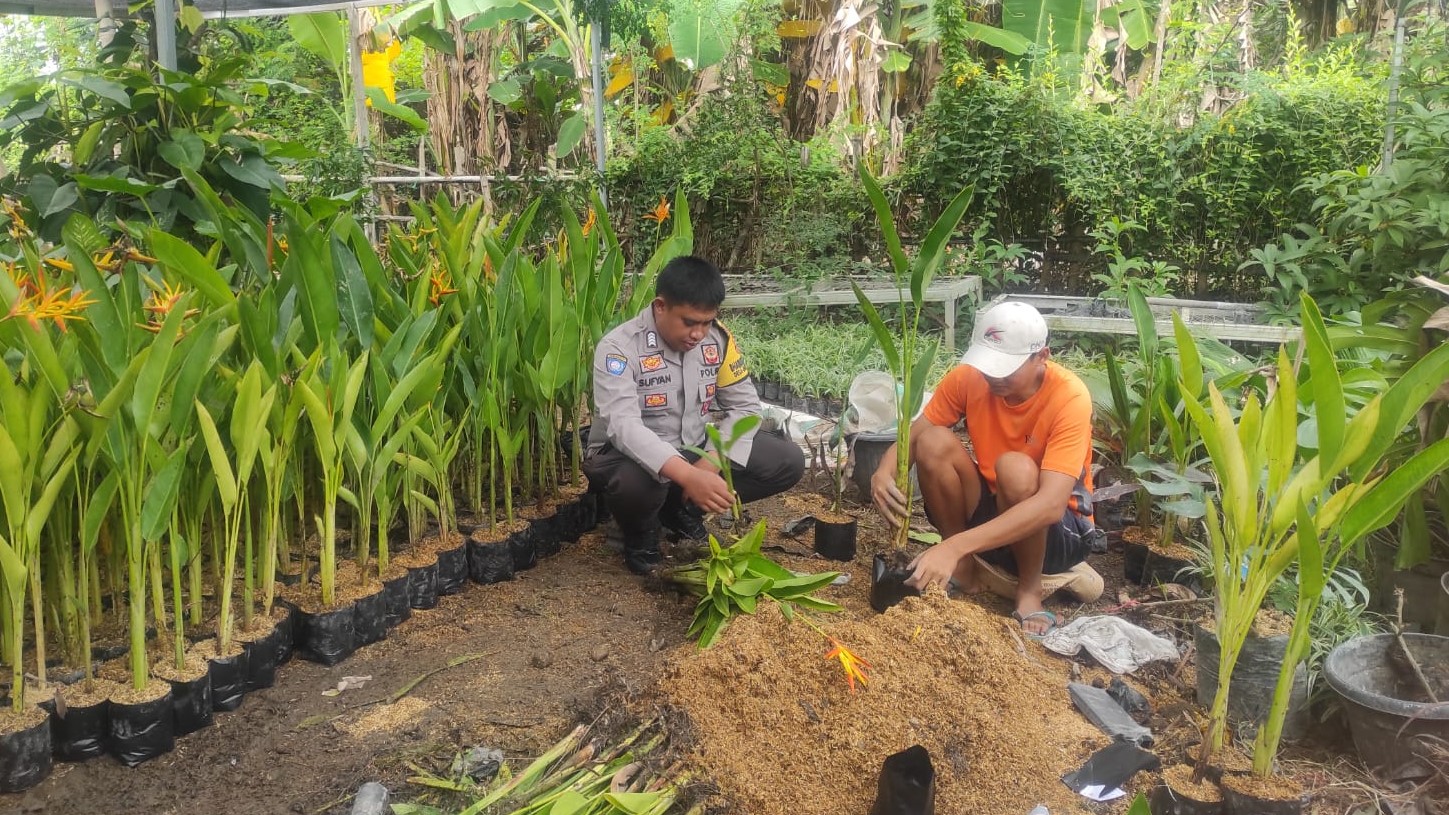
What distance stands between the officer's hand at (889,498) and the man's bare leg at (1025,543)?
0.86 ft

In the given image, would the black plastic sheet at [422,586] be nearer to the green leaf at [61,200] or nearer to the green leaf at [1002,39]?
the green leaf at [61,200]

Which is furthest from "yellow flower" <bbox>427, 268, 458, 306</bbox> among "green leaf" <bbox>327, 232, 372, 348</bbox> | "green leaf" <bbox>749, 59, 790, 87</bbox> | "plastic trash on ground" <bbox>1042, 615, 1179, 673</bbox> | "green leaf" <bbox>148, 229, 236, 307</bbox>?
"green leaf" <bbox>749, 59, 790, 87</bbox>

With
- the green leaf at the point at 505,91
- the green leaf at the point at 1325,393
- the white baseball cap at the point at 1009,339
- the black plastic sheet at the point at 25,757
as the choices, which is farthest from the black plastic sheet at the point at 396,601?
the green leaf at the point at 505,91

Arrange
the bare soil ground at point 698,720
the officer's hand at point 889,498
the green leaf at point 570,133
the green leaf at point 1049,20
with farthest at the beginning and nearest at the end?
the green leaf at point 1049,20, the green leaf at point 570,133, the officer's hand at point 889,498, the bare soil ground at point 698,720

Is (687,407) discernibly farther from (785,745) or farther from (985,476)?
(785,745)

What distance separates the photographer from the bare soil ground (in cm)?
179

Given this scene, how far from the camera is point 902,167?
6.75 m

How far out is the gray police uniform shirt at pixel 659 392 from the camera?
9.10 ft

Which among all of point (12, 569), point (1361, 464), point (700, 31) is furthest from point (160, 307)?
point (700, 31)

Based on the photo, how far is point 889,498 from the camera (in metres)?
2.53

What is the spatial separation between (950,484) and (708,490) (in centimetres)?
65

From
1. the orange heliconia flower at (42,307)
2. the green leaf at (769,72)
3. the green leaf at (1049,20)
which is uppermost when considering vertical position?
the green leaf at (1049,20)

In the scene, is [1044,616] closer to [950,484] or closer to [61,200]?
[950,484]

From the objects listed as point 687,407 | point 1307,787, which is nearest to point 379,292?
point 687,407
